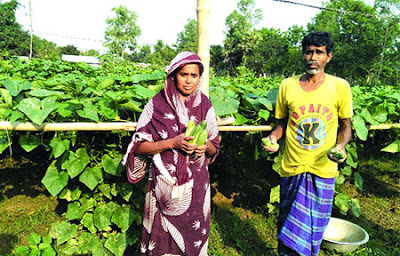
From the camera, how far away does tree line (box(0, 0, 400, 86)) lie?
29484 millimetres

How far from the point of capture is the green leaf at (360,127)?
3092 millimetres

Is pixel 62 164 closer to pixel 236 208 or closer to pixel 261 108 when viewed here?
pixel 261 108

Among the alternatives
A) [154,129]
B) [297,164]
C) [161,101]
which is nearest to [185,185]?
[154,129]

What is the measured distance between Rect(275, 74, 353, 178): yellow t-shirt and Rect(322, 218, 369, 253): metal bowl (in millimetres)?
1210

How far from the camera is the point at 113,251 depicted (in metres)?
2.84

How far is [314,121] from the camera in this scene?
2303 millimetres

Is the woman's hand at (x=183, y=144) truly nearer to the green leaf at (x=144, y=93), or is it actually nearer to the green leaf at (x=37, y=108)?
the green leaf at (x=144, y=93)

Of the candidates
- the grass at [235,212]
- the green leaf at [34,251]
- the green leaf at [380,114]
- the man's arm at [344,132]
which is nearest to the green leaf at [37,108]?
the green leaf at [34,251]

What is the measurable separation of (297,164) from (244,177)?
2.38 meters

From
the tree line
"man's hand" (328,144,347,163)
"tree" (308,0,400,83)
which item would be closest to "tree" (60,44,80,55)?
the tree line

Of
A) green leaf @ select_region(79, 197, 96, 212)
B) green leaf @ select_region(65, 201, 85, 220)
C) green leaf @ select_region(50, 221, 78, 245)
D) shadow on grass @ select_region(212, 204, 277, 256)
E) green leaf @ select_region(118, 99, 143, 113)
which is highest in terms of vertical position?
green leaf @ select_region(118, 99, 143, 113)

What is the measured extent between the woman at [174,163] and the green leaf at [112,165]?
0.59 meters

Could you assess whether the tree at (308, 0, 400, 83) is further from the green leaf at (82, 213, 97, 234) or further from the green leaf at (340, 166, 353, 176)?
the green leaf at (82, 213, 97, 234)

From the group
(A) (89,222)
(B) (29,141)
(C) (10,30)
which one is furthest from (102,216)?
(C) (10,30)
